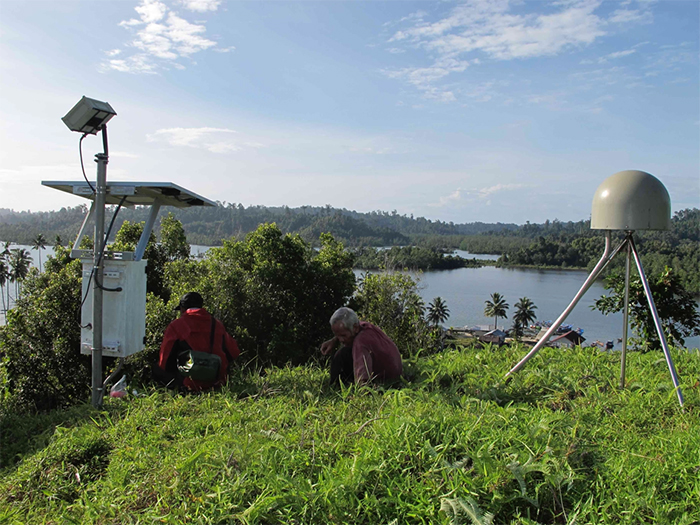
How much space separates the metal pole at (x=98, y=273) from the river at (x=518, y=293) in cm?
3657

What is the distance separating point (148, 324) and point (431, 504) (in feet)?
20.4

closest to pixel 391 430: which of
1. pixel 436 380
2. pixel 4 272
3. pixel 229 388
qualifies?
pixel 436 380

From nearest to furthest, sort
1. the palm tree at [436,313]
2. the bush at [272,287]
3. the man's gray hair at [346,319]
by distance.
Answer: the man's gray hair at [346,319]
the bush at [272,287]
the palm tree at [436,313]

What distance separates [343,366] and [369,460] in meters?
1.65

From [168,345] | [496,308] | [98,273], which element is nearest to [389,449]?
[168,345]

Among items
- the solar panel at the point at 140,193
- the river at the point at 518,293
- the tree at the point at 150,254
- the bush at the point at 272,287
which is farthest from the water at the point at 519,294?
the solar panel at the point at 140,193

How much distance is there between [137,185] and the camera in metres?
3.73

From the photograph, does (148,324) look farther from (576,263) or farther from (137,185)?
(576,263)

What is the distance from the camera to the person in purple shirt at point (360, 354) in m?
3.61

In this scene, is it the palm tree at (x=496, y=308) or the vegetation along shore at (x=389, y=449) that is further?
the palm tree at (x=496, y=308)

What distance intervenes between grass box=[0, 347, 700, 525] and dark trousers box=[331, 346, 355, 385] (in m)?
0.28

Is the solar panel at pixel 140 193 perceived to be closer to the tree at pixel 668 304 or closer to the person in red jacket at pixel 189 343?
the person in red jacket at pixel 189 343

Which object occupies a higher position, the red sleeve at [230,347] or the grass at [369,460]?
the red sleeve at [230,347]

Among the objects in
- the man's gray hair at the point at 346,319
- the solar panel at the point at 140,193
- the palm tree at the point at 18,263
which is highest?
the solar panel at the point at 140,193
